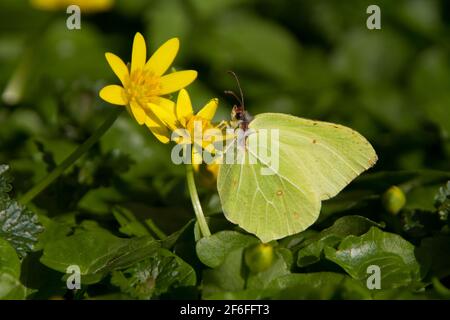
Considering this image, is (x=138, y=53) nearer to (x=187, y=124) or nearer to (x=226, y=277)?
(x=187, y=124)

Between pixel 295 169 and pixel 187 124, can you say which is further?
pixel 295 169

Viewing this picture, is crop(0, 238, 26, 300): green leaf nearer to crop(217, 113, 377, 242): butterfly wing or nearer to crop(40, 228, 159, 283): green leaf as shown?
crop(40, 228, 159, 283): green leaf

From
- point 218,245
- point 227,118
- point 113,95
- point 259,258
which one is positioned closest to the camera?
point 259,258

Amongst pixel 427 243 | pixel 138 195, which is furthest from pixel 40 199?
pixel 427 243

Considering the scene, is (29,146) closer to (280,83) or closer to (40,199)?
(40,199)

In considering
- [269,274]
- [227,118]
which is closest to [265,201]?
[269,274]

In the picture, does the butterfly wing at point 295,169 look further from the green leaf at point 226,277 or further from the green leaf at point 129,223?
the green leaf at point 226,277

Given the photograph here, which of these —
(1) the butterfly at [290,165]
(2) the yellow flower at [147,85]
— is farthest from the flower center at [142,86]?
(1) the butterfly at [290,165]
